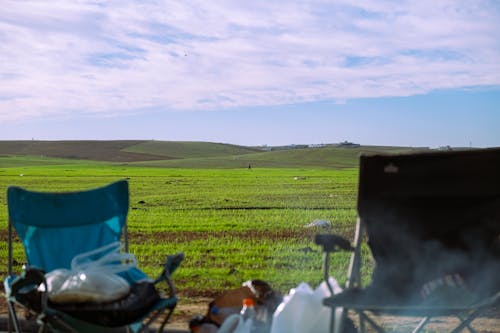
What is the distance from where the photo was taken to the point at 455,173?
3555 mm

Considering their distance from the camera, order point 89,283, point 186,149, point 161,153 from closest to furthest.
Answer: point 89,283 → point 161,153 → point 186,149

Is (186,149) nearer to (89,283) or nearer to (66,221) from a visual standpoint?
(66,221)

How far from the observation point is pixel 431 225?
11.8ft

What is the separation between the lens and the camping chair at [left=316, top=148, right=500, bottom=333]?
11.4 feet

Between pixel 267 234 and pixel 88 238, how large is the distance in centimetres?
558

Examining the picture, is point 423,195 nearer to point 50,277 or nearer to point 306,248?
point 50,277

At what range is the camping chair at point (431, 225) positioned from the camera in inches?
137

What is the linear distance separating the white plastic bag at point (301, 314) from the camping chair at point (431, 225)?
88 millimetres

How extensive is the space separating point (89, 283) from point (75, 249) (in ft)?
2.19

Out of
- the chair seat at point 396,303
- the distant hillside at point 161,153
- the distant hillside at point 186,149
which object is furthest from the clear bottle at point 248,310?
the distant hillside at point 186,149

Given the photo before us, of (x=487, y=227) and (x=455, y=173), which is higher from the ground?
(x=455, y=173)

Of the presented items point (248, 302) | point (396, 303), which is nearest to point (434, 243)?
point (396, 303)

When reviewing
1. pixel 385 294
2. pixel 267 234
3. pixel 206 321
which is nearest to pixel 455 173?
pixel 385 294

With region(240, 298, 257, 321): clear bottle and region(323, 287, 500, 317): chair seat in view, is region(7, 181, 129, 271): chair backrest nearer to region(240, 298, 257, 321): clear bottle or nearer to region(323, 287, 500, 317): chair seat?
region(240, 298, 257, 321): clear bottle
